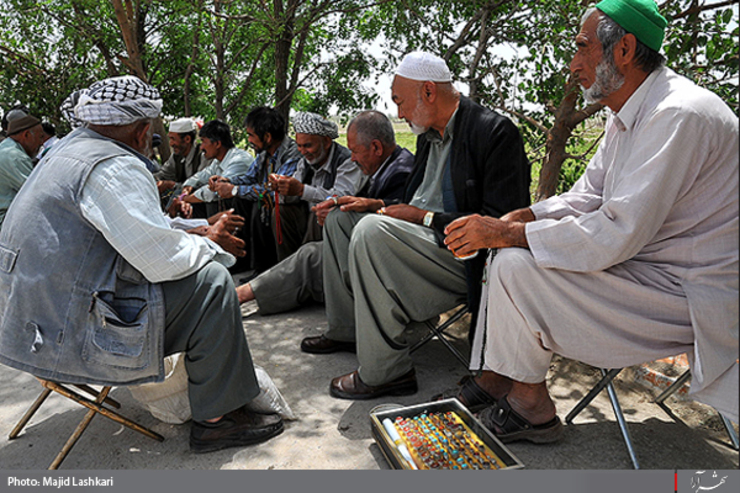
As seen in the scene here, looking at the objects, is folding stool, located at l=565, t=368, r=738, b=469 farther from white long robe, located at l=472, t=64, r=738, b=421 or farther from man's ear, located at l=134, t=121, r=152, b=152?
man's ear, located at l=134, t=121, r=152, b=152

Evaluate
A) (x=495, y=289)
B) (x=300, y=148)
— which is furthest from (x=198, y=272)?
(x=300, y=148)

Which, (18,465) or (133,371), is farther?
(18,465)

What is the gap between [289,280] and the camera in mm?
4258

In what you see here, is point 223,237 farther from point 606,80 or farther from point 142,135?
point 606,80

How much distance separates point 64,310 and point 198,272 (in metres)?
0.52

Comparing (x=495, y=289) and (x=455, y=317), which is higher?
(x=495, y=289)

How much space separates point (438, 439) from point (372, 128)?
95.9 inches

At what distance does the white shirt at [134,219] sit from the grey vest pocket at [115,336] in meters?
0.18

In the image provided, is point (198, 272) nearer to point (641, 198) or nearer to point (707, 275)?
point (641, 198)

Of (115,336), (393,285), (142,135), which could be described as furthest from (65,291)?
(393,285)

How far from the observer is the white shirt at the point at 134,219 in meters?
2.13

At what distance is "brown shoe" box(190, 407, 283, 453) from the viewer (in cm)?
248

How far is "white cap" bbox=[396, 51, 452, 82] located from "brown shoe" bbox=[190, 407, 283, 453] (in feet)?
6.48

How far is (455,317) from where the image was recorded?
316cm
